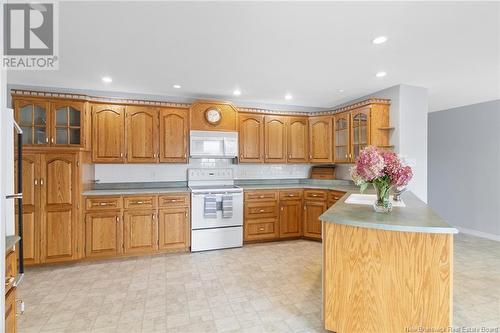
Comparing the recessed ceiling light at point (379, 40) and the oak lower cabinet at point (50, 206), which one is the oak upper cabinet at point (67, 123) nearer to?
the oak lower cabinet at point (50, 206)

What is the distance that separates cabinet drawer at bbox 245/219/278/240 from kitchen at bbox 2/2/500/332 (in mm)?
24

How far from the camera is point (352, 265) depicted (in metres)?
1.81

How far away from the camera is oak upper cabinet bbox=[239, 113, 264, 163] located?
437cm

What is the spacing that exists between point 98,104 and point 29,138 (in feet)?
3.03

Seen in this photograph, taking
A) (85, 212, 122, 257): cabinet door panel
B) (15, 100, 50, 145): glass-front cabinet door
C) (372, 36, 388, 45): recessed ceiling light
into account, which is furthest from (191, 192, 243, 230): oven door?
(372, 36, 388, 45): recessed ceiling light

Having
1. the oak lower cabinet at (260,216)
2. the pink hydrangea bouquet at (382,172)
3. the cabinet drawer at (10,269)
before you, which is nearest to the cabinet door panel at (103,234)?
the oak lower cabinet at (260,216)

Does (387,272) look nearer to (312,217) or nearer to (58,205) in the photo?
(312,217)

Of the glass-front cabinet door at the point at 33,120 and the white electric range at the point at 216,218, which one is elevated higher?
the glass-front cabinet door at the point at 33,120

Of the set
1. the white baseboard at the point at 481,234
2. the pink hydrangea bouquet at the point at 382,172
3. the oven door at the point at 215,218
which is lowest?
the white baseboard at the point at 481,234

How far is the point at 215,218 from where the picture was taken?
386 centimetres

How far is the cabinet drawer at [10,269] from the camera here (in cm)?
134

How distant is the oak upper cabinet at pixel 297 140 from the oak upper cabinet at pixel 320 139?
91 millimetres

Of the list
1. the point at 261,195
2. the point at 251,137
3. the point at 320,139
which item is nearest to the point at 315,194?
Result: the point at 261,195

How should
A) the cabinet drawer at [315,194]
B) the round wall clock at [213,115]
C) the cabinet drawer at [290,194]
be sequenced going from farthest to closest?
the cabinet drawer at [290,194] → the cabinet drawer at [315,194] → the round wall clock at [213,115]
